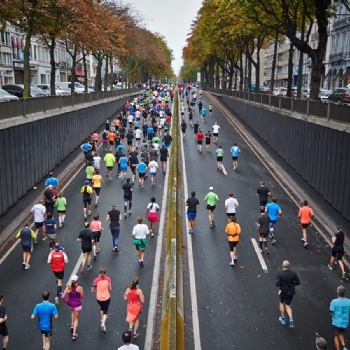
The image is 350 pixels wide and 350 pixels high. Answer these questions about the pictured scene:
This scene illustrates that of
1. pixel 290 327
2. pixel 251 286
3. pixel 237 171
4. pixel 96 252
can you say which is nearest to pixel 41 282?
pixel 96 252

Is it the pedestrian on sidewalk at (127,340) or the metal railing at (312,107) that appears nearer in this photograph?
the pedestrian on sidewalk at (127,340)

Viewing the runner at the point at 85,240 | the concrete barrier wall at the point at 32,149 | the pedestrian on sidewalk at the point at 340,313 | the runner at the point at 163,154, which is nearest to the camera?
the pedestrian on sidewalk at the point at 340,313

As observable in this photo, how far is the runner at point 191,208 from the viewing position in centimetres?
1656

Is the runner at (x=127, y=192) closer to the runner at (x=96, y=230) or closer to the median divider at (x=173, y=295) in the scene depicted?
the median divider at (x=173, y=295)

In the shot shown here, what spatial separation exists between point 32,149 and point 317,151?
13287mm

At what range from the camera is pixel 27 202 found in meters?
19.4

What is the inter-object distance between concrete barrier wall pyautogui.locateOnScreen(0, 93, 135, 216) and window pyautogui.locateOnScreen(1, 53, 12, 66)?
1309 inches

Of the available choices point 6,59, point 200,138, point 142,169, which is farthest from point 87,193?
point 6,59

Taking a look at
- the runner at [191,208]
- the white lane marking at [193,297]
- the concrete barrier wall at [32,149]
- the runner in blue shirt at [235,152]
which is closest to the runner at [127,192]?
the runner at [191,208]

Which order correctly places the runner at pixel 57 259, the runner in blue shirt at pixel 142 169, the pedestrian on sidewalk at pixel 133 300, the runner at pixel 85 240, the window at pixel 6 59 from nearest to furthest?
the pedestrian on sidewalk at pixel 133 300, the runner at pixel 57 259, the runner at pixel 85 240, the runner in blue shirt at pixel 142 169, the window at pixel 6 59

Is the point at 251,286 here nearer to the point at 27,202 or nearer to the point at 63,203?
the point at 63,203

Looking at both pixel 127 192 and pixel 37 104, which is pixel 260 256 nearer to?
pixel 127 192

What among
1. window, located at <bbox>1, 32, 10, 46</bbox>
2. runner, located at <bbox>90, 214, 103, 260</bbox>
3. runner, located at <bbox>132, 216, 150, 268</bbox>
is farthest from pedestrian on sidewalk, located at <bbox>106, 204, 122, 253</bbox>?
window, located at <bbox>1, 32, 10, 46</bbox>

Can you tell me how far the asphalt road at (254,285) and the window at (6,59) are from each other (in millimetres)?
47507
